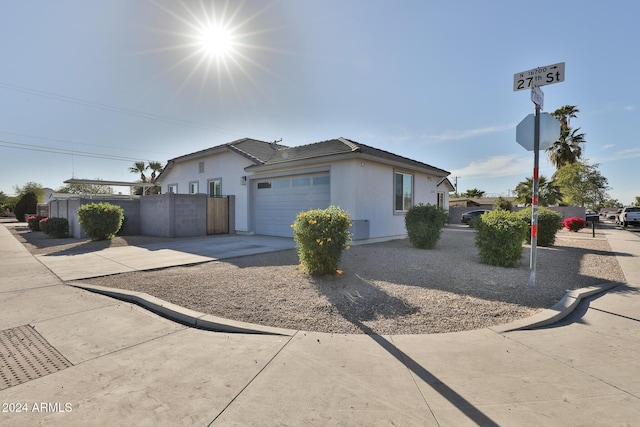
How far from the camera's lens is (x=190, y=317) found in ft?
13.1

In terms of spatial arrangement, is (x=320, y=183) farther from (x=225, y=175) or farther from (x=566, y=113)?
(x=566, y=113)

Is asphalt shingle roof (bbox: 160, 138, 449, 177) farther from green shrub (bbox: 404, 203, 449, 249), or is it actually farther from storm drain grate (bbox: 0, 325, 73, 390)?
storm drain grate (bbox: 0, 325, 73, 390)

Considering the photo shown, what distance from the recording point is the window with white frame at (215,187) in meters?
16.7

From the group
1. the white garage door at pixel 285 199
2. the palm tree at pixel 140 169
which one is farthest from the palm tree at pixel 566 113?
the palm tree at pixel 140 169

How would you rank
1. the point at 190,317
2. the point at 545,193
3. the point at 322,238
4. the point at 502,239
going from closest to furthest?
the point at 190,317, the point at 322,238, the point at 502,239, the point at 545,193

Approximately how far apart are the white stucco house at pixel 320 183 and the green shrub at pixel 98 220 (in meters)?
5.20

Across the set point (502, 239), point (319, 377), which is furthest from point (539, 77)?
point (319, 377)

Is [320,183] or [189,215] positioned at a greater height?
[320,183]

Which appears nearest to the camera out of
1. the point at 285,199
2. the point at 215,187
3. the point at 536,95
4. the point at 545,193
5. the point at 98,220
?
the point at 536,95

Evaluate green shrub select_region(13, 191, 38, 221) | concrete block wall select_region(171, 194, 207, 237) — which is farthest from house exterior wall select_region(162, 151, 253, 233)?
green shrub select_region(13, 191, 38, 221)

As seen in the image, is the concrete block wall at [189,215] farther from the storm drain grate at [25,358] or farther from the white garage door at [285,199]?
the storm drain grate at [25,358]

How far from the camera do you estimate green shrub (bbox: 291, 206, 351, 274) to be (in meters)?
5.75

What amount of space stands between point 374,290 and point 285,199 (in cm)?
846

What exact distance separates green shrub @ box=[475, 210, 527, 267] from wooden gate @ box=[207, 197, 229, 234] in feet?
39.6
